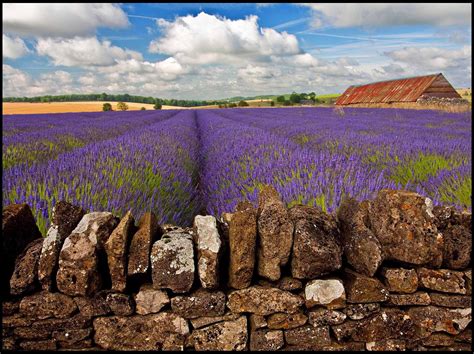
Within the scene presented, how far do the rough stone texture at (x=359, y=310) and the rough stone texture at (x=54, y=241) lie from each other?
1.34m

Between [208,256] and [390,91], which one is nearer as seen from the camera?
[208,256]

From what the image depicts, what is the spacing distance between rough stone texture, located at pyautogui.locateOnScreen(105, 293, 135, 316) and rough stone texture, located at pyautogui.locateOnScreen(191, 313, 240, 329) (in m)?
0.29

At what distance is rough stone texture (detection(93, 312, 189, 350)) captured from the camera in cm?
171

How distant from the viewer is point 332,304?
5.69ft

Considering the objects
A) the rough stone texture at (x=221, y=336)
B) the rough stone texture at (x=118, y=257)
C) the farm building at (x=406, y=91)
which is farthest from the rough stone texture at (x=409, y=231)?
the farm building at (x=406, y=91)

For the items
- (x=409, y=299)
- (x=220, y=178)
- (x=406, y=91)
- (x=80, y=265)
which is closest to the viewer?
(x=80, y=265)

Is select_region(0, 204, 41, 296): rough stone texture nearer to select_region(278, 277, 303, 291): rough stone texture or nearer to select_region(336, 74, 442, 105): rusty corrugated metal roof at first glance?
select_region(278, 277, 303, 291): rough stone texture

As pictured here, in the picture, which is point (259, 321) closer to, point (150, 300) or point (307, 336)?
point (307, 336)

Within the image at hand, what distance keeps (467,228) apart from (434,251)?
0.78ft

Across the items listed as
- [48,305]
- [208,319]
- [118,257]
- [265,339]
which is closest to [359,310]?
[265,339]

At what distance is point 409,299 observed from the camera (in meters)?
1.76

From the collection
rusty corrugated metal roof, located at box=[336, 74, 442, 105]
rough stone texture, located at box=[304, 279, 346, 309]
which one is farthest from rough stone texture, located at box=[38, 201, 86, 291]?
rusty corrugated metal roof, located at box=[336, 74, 442, 105]

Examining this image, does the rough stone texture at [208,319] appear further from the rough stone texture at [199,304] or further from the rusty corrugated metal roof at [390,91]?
the rusty corrugated metal roof at [390,91]

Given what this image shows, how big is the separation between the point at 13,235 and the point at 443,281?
2.05 meters
